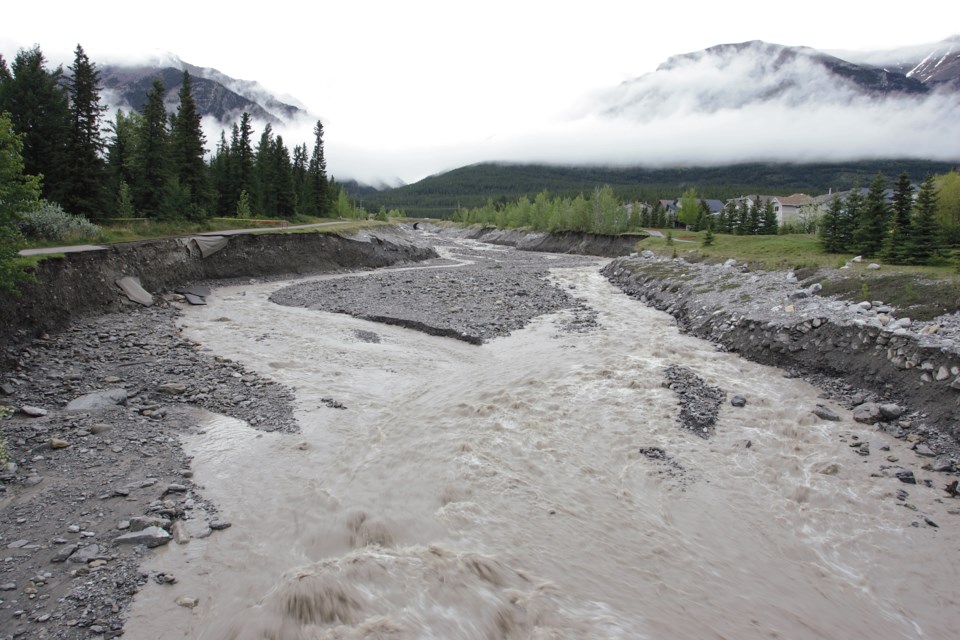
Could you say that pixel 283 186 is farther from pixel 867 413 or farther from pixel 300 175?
pixel 867 413

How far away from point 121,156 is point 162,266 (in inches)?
1070

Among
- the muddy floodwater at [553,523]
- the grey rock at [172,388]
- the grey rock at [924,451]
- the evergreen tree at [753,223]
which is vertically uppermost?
the evergreen tree at [753,223]

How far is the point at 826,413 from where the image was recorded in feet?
43.7

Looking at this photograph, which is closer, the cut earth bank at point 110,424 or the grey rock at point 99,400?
the cut earth bank at point 110,424

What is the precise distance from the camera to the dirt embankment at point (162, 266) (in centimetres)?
1705

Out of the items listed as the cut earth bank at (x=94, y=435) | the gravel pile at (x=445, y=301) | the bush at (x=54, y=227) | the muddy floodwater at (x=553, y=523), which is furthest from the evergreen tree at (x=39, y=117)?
the muddy floodwater at (x=553, y=523)

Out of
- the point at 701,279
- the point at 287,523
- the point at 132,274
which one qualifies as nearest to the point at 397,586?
the point at 287,523

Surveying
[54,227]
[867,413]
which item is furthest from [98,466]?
[54,227]

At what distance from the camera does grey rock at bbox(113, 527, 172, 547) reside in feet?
A: 25.7

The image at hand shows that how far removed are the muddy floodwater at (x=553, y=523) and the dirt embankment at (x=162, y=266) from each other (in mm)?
8705

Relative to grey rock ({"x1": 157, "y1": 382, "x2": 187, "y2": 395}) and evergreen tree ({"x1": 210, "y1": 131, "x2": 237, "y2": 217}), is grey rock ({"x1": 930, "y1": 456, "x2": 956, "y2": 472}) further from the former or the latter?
evergreen tree ({"x1": 210, "y1": 131, "x2": 237, "y2": 217})

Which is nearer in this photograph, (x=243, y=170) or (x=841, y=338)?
(x=841, y=338)

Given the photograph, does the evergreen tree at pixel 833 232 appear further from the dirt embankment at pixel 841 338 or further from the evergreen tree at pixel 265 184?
the evergreen tree at pixel 265 184

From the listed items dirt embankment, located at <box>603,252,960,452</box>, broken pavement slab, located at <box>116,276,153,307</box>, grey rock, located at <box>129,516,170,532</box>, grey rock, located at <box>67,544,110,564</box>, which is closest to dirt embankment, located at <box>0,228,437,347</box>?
broken pavement slab, located at <box>116,276,153,307</box>
